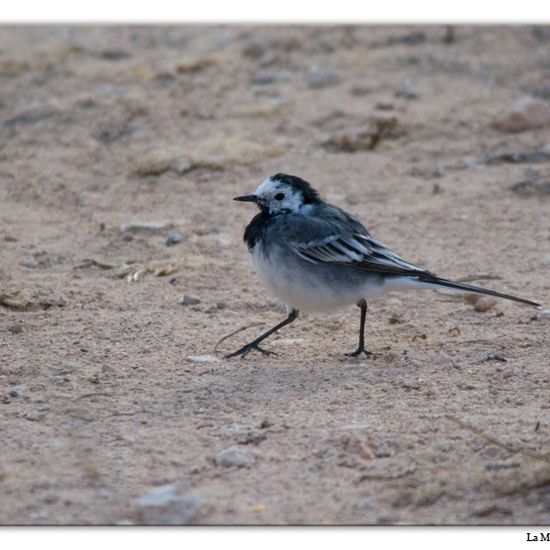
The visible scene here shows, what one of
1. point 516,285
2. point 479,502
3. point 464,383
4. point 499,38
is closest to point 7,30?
point 499,38

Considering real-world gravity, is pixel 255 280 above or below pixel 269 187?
below

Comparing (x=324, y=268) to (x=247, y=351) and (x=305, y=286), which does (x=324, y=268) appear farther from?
(x=247, y=351)

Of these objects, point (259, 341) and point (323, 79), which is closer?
point (259, 341)

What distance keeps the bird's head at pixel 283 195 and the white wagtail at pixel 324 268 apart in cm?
18

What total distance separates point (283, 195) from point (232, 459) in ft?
8.33

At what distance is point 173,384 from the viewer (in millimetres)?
6105

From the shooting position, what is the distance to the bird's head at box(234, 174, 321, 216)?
23.5 feet

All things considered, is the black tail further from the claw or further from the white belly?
the claw

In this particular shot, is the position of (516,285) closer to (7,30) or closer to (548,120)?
(548,120)

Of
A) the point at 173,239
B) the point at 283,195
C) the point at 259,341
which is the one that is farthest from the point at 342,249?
the point at 173,239

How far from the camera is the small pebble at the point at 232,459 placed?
5043 millimetres

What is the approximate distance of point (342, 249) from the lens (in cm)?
686

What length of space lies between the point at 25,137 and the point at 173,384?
5070 mm

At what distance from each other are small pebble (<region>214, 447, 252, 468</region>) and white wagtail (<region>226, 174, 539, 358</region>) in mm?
1546
